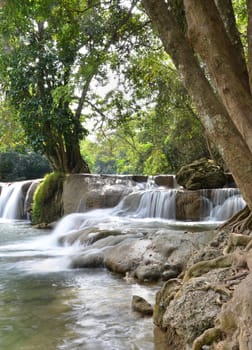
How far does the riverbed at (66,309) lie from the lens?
3551 millimetres

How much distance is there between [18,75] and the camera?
552 inches

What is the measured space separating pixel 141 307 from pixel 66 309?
2.88 feet

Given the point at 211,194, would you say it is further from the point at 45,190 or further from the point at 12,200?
the point at 12,200

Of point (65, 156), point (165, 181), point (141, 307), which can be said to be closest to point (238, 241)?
point (141, 307)

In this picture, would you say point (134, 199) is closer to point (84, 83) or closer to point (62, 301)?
point (84, 83)

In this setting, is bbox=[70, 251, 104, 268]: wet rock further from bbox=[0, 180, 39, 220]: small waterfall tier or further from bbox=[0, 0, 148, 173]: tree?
bbox=[0, 180, 39, 220]: small waterfall tier

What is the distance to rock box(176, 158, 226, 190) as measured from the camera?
12203mm

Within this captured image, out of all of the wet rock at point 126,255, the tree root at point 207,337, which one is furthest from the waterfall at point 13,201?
the tree root at point 207,337

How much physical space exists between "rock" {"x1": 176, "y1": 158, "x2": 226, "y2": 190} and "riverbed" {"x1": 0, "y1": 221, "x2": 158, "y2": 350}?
20.0 ft

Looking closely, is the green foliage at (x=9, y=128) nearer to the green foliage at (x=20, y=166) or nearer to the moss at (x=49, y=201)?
the moss at (x=49, y=201)

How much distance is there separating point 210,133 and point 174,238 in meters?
3.13

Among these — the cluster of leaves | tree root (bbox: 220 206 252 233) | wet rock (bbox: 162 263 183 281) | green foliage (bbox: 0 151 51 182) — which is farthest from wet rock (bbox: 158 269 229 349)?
green foliage (bbox: 0 151 51 182)

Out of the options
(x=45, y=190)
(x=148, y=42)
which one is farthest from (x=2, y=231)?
(x=148, y=42)

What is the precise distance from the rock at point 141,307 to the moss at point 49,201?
9738 mm
